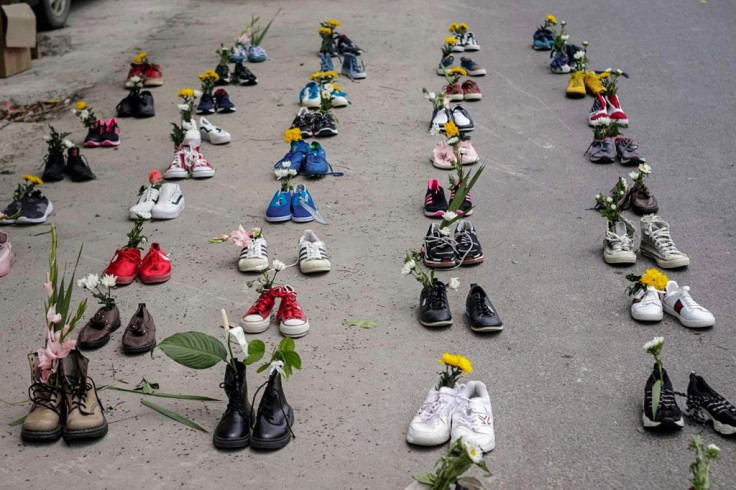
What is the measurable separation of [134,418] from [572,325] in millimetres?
1870

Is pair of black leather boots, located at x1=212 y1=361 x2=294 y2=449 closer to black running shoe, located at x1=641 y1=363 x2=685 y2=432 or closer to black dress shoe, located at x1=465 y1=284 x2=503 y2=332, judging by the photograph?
black dress shoe, located at x1=465 y1=284 x2=503 y2=332

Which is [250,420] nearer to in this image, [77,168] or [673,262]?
[673,262]

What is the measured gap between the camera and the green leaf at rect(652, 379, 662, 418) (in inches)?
115

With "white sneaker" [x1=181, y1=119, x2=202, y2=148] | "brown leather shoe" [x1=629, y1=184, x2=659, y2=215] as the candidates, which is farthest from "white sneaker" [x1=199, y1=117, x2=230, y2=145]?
"brown leather shoe" [x1=629, y1=184, x2=659, y2=215]

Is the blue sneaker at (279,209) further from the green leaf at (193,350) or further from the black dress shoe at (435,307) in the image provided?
the green leaf at (193,350)

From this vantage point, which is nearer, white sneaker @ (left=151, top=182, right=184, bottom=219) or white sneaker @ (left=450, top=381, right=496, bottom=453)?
white sneaker @ (left=450, top=381, right=496, bottom=453)

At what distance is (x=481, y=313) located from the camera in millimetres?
3629

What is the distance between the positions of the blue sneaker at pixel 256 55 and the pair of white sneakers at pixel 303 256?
4059mm

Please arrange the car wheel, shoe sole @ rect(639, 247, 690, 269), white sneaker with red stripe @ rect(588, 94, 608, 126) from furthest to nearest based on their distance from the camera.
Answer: the car wheel
white sneaker with red stripe @ rect(588, 94, 608, 126)
shoe sole @ rect(639, 247, 690, 269)

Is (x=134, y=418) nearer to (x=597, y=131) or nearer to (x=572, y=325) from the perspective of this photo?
(x=572, y=325)

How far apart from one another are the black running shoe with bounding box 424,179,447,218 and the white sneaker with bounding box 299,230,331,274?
2.54 feet

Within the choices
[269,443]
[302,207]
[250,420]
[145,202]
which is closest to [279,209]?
[302,207]

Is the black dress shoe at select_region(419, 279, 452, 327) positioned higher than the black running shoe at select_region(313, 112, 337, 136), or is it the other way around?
the black dress shoe at select_region(419, 279, 452, 327)

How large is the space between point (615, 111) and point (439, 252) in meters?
2.42
